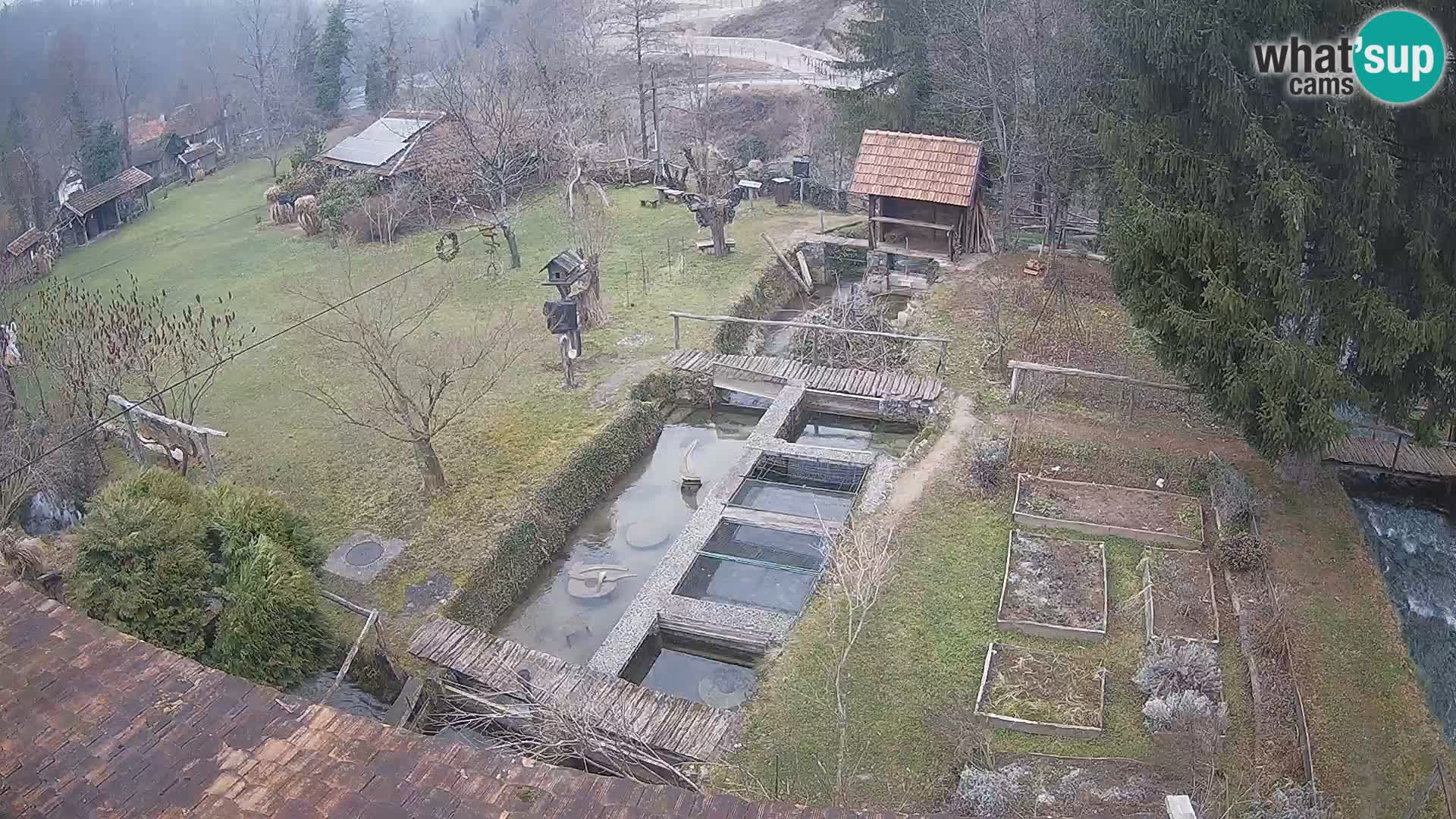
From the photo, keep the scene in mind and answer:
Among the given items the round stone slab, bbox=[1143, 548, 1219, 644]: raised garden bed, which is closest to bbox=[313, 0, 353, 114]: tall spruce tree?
the round stone slab

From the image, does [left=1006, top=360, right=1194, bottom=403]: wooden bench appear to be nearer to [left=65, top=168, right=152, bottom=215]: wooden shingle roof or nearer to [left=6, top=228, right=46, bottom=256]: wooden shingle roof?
[left=6, top=228, right=46, bottom=256]: wooden shingle roof

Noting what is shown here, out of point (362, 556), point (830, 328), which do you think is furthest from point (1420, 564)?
point (362, 556)

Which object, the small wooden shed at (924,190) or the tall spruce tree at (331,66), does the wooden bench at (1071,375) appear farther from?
the tall spruce tree at (331,66)

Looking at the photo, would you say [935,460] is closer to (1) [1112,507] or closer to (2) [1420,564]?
(1) [1112,507]

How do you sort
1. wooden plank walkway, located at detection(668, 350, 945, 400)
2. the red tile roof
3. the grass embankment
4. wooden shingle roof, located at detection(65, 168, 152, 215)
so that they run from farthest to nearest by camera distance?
wooden shingle roof, located at detection(65, 168, 152, 215) < wooden plank walkway, located at detection(668, 350, 945, 400) < the grass embankment < the red tile roof

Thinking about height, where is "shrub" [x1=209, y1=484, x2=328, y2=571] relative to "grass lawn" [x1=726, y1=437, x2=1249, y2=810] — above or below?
above

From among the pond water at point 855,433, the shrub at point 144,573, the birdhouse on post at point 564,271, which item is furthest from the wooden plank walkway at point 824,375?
the shrub at point 144,573
